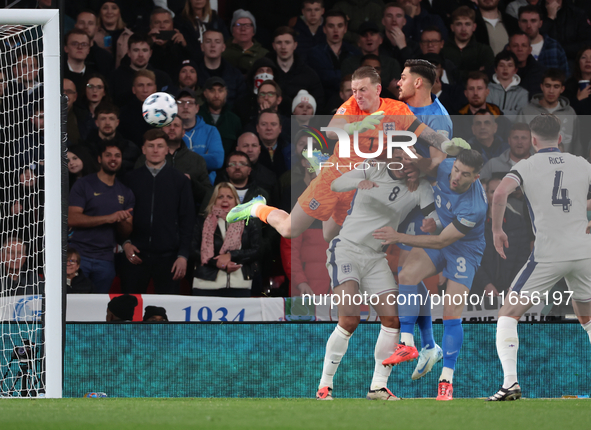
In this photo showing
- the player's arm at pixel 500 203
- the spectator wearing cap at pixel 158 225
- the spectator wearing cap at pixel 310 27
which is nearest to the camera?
the player's arm at pixel 500 203

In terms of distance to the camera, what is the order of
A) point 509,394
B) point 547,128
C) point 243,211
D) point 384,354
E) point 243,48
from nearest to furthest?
point 509,394
point 547,128
point 384,354
point 243,211
point 243,48

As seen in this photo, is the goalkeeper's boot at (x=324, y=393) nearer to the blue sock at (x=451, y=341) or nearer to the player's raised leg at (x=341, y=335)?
the player's raised leg at (x=341, y=335)

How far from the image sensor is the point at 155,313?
7258 millimetres

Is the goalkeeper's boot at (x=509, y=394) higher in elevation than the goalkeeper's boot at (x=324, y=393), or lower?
higher

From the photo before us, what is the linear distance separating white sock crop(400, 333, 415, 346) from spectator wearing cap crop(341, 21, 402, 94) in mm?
3086

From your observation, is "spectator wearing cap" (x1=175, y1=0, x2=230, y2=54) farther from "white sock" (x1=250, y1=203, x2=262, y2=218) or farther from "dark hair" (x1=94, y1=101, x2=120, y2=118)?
"white sock" (x1=250, y1=203, x2=262, y2=218)

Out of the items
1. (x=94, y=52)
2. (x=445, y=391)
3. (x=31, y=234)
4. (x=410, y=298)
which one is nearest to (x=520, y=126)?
(x=410, y=298)

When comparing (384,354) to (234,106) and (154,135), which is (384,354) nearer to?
(154,135)

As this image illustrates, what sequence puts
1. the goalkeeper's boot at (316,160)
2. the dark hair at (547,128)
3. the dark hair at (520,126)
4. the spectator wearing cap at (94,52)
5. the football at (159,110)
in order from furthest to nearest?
the spectator wearing cap at (94,52) < the dark hair at (520,126) < the football at (159,110) < the goalkeeper's boot at (316,160) < the dark hair at (547,128)

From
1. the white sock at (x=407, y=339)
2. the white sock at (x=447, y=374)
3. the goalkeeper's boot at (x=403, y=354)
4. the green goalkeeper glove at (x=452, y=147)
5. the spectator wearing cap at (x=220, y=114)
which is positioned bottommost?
the white sock at (x=447, y=374)

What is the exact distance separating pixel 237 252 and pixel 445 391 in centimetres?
226

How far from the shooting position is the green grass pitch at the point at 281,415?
445cm

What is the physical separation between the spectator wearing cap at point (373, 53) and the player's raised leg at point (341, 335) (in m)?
2.86

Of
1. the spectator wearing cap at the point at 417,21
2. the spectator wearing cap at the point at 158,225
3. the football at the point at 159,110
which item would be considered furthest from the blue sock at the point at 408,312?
the spectator wearing cap at the point at 417,21
